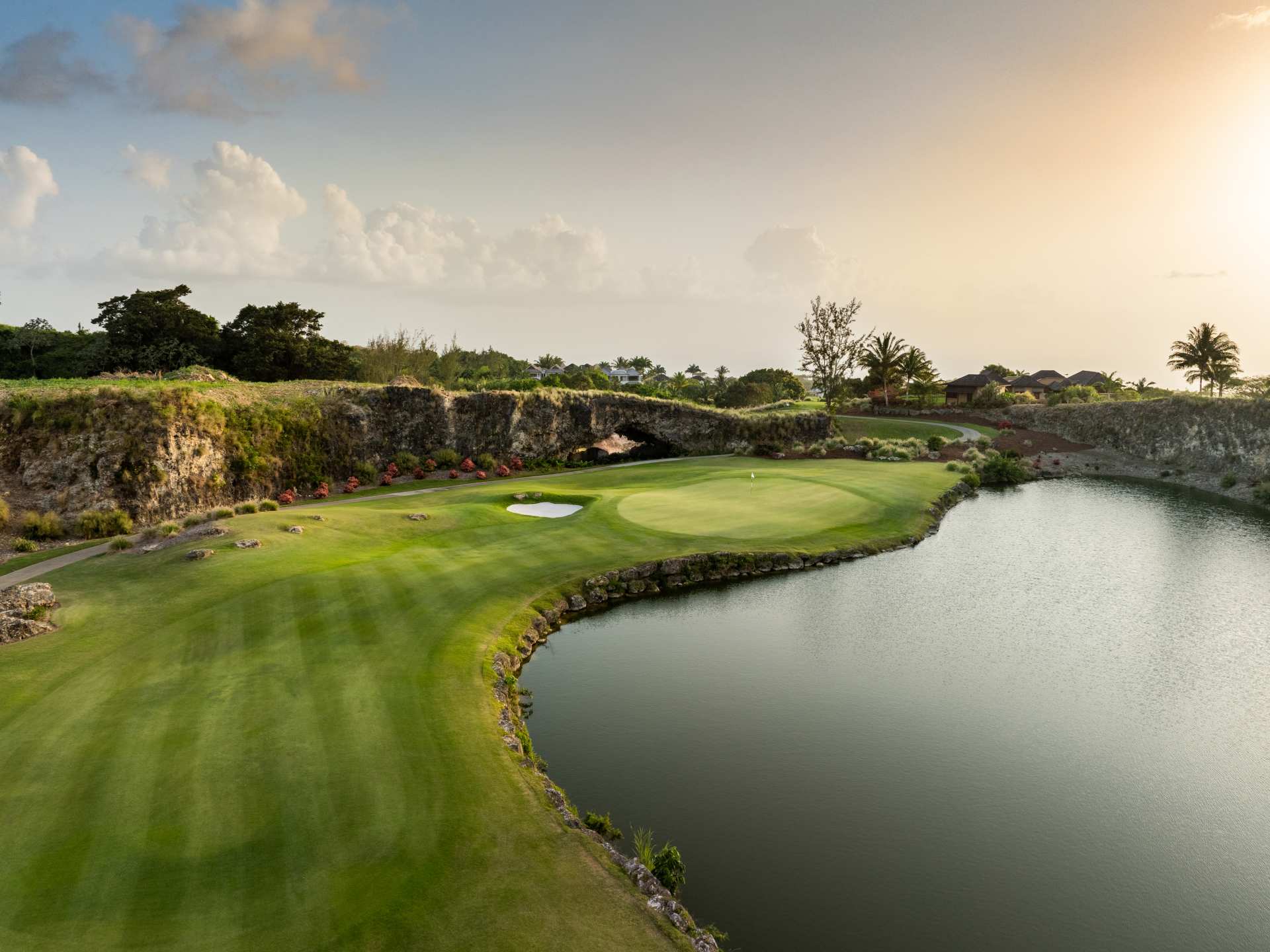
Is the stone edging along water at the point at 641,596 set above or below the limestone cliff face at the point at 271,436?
below

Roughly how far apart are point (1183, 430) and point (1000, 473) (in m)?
16.0

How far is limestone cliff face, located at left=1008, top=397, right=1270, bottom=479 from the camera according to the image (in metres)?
44.6

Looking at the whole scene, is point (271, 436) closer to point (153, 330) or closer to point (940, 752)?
point (153, 330)

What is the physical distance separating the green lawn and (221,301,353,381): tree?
43.8 meters

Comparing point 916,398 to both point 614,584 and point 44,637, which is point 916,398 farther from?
point 44,637

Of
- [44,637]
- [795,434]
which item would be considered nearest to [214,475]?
[44,637]

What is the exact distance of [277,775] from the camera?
1059 centimetres

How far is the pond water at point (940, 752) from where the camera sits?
936cm

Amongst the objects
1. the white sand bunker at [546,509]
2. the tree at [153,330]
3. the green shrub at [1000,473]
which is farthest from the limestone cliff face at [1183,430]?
the tree at [153,330]

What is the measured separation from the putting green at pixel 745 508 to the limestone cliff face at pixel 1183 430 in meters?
29.9

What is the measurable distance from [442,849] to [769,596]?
599 inches

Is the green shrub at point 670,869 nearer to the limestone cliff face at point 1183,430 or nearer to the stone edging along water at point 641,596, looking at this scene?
the stone edging along water at point 641,596

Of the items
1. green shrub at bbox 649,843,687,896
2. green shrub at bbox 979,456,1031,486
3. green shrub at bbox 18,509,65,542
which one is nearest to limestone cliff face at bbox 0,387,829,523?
green shrub at bbox 18,509,65,542

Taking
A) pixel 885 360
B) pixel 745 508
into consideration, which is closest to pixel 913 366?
pixel 885 360
